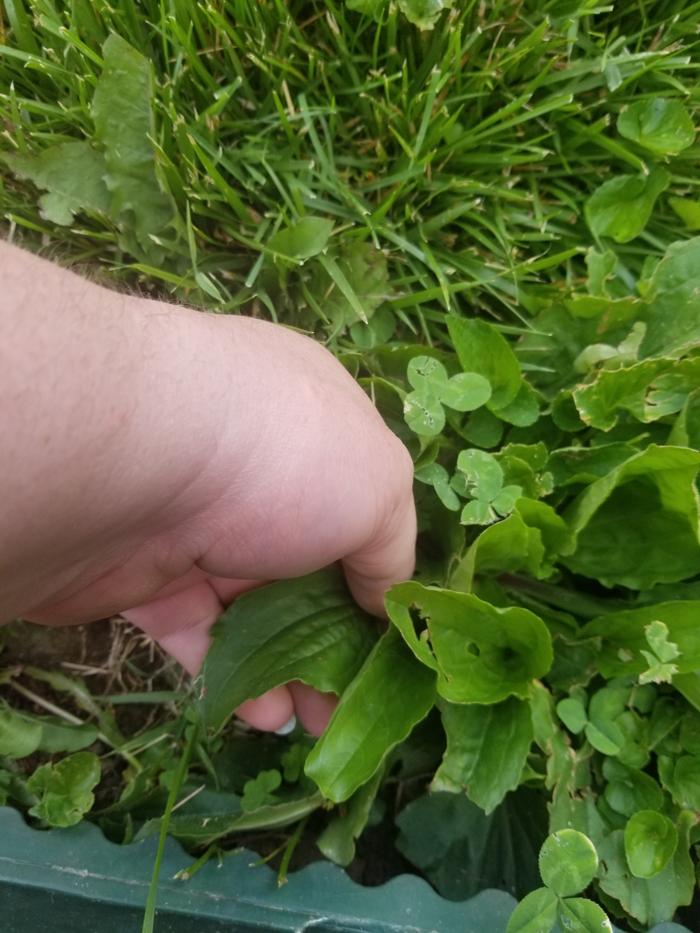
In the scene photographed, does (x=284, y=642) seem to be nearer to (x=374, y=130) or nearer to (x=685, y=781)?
(x=685, y=781)

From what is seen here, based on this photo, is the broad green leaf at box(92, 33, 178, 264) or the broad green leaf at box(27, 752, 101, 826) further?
the broad green leaf at box(92, 33, 178, 264)

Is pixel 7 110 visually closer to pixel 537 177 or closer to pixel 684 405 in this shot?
pixel 537 177

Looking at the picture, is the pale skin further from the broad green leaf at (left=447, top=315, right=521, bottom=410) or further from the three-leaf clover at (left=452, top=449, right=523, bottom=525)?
the broad green leaf at (left=447, top=315, right=521, bottom=410)

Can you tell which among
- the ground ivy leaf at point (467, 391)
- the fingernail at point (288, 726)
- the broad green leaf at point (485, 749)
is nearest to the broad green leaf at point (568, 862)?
the broad green leaf at point (485, 749)

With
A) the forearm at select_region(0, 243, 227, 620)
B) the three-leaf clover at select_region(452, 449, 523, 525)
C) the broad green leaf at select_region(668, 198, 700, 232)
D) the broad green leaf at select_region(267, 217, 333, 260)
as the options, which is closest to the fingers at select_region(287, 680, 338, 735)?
the three-leaf clover at select_region(452, 449, 523, 525)

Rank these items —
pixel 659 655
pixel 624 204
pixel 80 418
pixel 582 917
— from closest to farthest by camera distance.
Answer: pixel 80 418 < pixel 582 917 < pixel 659 655 < pixel 624 204

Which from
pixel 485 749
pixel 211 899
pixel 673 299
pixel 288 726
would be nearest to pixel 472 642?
pixel 485 749

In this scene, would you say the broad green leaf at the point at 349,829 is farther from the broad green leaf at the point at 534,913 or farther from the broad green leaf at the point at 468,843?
the broad green leaf at the point at 534,913

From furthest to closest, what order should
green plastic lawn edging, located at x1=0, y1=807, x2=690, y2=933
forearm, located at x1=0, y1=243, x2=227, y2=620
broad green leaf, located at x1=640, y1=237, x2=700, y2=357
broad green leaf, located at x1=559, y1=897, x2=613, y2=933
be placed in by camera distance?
broad green leaf, located at x1=640, y1=237, x2=700, y2=357
green plastic lawn edging, located at x1=0, y1=807, x2=690, y2=933
broad green leaf, located at x1=559, y1=897, x2=613, y2=933
forearm, located at x1=0, y1=243, x2=227, y2=620
